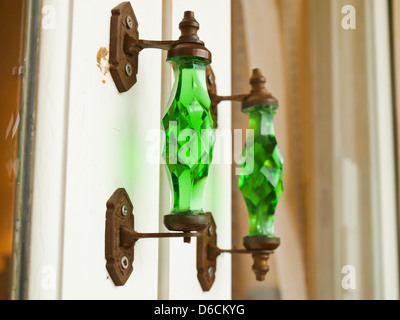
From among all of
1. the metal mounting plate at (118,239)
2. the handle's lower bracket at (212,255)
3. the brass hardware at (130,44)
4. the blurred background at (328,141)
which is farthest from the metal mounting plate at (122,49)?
the blurred background at (328,141)

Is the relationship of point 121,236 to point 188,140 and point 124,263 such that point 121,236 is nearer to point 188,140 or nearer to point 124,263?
point 124,263

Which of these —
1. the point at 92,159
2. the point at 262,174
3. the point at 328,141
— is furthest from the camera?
the point at 328,141

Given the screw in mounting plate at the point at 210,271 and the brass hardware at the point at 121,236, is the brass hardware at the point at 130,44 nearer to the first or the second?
the brass hardware at the point at 121,236

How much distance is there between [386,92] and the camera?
1.33 m

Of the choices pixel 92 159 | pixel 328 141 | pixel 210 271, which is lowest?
pixel 210 271

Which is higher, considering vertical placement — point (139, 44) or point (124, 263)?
point (139, 44)

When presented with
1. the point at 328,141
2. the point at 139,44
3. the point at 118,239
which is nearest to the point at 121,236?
the point at 118,239

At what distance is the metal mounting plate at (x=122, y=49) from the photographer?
0.69 meters

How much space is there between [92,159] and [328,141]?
772 mm

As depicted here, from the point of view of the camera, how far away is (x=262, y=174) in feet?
2.75

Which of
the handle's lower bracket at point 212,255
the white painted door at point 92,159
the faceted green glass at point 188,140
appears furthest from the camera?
the handle's lower bracket at point 212,255

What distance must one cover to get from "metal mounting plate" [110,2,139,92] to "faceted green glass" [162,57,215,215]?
0.21 feet

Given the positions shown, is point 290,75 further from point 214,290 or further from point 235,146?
point 214,290

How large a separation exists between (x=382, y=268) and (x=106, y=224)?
0.82 meters
